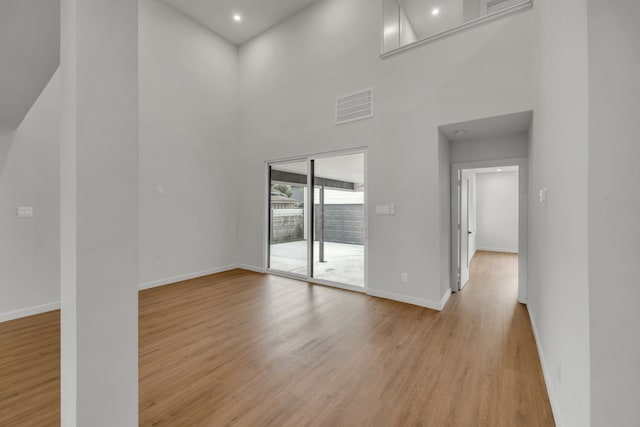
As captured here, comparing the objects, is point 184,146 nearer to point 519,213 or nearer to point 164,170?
point 164,170

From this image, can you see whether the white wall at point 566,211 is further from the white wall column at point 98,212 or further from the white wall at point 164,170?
the white wall at point 164,170

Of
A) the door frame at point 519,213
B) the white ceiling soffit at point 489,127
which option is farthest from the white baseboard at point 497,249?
the white ceiling soffit at point 489,127

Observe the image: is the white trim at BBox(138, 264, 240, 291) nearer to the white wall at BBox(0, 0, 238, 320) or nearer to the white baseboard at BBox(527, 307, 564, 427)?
Result: the white wall at BBox(0, 0, 238, 320)

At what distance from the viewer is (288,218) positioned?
18.0 feet

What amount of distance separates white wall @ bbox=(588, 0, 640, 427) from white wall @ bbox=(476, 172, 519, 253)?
817cm

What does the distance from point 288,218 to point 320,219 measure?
2.72ft

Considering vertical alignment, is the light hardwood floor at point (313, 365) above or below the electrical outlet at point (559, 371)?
below

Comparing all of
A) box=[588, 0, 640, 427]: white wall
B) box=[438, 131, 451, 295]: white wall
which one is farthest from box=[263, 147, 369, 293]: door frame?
box=[588, 0, 640, 427]: white wall

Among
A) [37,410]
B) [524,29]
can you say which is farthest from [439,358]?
[524,29]

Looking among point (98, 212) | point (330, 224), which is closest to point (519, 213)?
point (330, 224)

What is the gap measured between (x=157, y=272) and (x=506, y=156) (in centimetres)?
587

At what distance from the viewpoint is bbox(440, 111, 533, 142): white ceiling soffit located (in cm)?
316

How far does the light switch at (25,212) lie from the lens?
334cm

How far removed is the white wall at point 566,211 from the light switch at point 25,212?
5.38 meters
